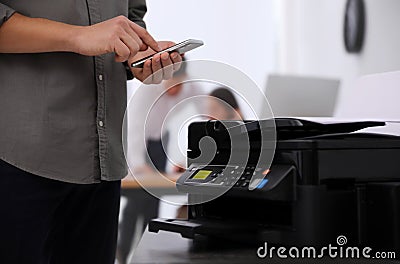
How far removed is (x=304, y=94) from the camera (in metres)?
2.57

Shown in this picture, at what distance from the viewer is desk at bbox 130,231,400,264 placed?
105 cm

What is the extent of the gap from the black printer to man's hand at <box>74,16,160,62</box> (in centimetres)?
27

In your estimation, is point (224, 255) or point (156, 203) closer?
point (224, 255)

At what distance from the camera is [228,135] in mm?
1233

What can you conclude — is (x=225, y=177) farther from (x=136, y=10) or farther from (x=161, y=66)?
(x=136, y=10)

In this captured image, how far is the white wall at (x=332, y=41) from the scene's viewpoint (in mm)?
3480

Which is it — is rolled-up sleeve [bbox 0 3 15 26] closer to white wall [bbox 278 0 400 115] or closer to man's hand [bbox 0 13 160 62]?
man's hand [bbox 0 13 160 62]

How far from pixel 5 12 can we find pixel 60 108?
0.20 m

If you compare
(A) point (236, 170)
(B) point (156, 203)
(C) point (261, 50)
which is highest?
(C) point (261, 50)

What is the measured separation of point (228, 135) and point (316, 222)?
254 mm

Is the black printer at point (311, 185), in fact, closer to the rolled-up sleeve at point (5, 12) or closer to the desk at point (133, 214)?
the rolled-up sleeve at point (5, 12)

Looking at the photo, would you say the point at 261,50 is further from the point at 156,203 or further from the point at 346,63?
the point at 156,203

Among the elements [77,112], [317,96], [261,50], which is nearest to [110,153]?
[77,112]

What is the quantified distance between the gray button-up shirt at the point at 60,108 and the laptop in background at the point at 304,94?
1.37 metres
